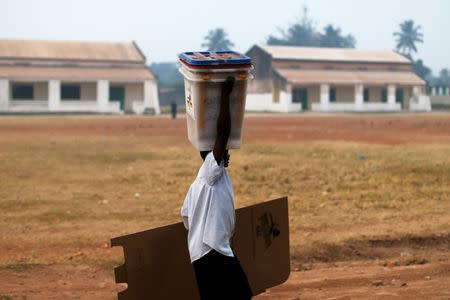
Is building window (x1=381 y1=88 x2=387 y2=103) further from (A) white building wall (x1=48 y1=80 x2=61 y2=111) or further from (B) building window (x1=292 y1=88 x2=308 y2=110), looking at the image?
(A) white building wall (x1=48 y1=80 x2=61 y2=111)

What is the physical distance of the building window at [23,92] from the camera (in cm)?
5147

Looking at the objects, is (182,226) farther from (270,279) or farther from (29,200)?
(29,200)

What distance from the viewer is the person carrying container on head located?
13.2 ft

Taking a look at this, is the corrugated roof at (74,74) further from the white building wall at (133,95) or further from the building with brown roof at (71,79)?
the white building wall at (133,95)

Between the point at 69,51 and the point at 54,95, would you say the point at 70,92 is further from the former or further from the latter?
the point at 69,51

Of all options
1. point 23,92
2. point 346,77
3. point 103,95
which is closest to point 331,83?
point 346,77

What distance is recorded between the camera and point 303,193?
12633 millimetres

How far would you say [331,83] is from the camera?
5722 centimetres

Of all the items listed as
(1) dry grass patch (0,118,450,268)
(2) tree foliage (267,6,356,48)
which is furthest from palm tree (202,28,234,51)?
(1) dry grass patch (0,118,450,268)

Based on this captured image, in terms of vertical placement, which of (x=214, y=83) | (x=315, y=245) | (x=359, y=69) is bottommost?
(x=315, y=245)

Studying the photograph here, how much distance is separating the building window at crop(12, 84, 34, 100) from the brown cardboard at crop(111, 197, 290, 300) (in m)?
48.7

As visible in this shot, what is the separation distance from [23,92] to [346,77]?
2389 cm

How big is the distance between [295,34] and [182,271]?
100m

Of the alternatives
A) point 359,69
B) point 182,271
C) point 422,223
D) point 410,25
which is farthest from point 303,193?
point 410,25
